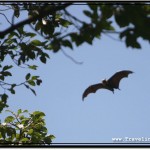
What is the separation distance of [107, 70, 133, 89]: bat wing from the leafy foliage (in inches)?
59.0

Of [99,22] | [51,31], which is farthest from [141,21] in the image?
[51,31]

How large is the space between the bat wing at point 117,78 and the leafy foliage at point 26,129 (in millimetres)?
1498

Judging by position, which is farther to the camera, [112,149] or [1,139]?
[1,139]

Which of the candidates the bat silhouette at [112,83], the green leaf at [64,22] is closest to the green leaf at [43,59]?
the green leaf at [64,22]

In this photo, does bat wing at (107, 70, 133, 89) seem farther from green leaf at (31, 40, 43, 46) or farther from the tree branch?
the tree branch

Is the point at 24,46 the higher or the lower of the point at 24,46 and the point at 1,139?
the higher

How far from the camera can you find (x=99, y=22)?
274 cm

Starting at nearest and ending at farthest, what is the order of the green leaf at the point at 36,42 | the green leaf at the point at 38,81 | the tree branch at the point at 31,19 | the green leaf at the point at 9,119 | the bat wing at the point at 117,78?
the tree branch at the point at 31,19 < the green leaf at the point at 36,42 < the green leaf at the point at 38,81 < the green leaf at the point at 9,119 < the bat wing at the point at 117,78

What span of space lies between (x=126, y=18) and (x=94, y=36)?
14.5 inches

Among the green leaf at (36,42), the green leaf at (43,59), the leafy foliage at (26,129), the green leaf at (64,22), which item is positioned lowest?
the leafy foliage at (26,129)

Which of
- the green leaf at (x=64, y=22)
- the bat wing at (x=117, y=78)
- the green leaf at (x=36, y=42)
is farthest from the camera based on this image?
the bat wing at (x=117, y=78)

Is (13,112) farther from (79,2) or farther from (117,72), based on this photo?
(79,2)

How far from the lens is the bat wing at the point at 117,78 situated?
236 inches

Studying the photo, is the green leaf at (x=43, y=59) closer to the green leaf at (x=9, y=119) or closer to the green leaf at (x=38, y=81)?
the green leaf at (x=38, y=81)
